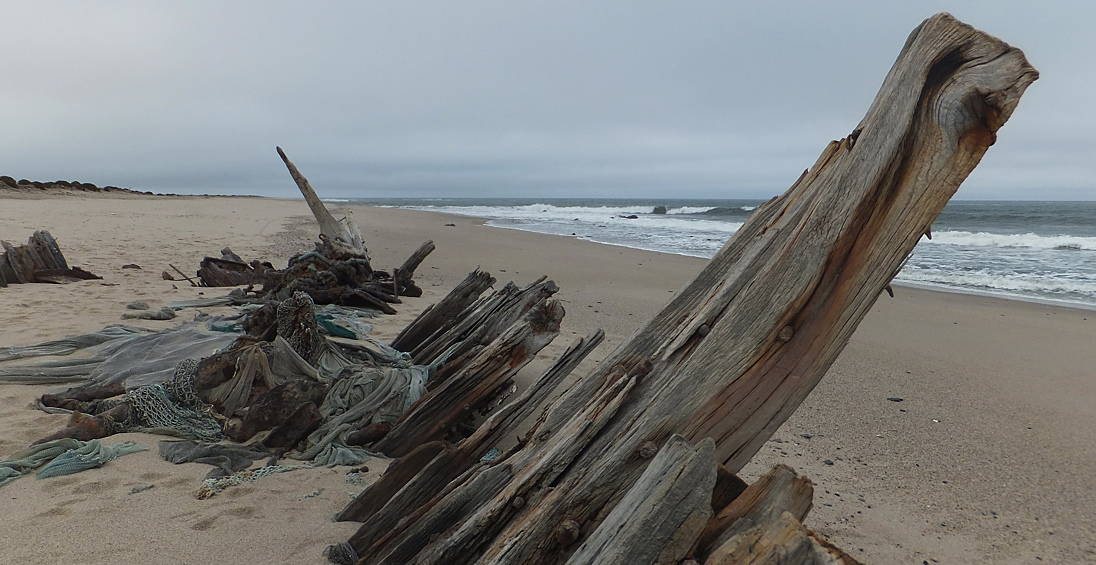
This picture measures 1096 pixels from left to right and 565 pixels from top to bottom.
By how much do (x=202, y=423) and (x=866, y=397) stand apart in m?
4.93

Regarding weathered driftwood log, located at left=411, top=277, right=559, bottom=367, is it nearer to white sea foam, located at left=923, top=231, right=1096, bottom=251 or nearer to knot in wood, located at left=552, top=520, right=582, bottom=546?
knot in wood, located at left=552, top=520, right=582, bottom=546

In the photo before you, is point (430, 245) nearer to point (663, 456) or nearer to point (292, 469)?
point (292, 469)

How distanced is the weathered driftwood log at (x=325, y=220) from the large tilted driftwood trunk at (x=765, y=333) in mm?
7327

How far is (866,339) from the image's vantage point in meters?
6.77

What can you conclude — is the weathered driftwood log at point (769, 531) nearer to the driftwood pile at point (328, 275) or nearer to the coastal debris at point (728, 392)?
the coastal debris at point (728, 392)

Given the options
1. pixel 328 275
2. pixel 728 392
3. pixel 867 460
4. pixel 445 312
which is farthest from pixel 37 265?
pixel 867 460

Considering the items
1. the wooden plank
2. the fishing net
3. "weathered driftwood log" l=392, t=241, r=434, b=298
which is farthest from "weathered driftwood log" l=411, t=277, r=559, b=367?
"weathered driftwood log" l=392, t=241, r=434, b=298

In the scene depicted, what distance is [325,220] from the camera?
9.04 metres

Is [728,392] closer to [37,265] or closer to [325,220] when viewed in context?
[325,220]

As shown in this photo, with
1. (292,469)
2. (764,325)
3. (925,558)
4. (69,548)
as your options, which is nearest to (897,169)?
(764,325)

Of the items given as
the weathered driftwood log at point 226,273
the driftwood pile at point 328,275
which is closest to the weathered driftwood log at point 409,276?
the driftwood pile at point 328,275

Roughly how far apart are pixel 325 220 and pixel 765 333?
8305 mm

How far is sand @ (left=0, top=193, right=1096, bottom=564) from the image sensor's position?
8.57 ft

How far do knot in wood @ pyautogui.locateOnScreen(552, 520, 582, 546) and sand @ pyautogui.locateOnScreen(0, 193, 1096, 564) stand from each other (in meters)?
1.23
